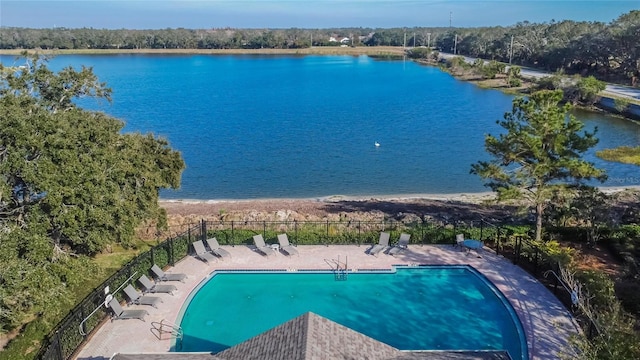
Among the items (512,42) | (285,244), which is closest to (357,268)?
(285,244)

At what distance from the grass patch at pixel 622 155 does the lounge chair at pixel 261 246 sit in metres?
31.7

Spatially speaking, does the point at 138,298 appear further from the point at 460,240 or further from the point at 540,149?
the point at 540,149

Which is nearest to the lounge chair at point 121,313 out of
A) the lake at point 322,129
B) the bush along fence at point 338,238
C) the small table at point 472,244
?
the bush along fence at point 338,238

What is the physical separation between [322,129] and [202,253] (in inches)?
1334

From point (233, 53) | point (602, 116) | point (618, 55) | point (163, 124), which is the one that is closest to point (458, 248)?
point (163, 124)

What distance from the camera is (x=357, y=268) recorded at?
2047 centimetres

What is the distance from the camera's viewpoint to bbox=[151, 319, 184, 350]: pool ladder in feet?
52.0

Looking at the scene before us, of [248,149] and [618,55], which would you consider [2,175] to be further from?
[618,55]

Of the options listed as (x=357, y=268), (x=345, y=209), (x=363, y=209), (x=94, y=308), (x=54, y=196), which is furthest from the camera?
(x=345, y=209)

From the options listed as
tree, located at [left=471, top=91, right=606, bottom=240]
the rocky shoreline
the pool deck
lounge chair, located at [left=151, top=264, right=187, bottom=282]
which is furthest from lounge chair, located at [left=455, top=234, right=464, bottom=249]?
lounge chair, located at [left=151, top=264, right=187, bottom=282]

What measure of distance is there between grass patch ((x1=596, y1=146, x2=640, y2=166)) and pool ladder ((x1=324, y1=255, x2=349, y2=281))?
99.3 ft

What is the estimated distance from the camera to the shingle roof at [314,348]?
1085 centimetres

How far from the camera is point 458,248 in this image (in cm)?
2202

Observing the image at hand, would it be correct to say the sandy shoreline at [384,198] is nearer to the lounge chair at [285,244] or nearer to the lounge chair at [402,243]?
the lounge chair at [285,244]
